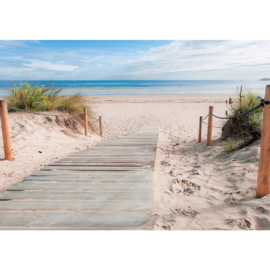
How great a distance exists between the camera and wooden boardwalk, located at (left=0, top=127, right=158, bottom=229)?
2.03m

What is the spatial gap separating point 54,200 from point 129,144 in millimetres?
2955

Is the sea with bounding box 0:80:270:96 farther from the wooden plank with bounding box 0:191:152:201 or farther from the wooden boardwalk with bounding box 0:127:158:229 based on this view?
the wooden plank with bounding box 0:191:152:201

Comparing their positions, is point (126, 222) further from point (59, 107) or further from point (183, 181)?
point (59, 107)

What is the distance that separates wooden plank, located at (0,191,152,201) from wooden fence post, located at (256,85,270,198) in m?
1.26

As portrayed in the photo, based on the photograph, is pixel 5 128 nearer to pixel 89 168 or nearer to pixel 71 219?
pixel 89 168

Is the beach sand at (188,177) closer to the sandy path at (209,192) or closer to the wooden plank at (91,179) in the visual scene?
the sandy path at (209,192)

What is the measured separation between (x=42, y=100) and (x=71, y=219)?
524cm

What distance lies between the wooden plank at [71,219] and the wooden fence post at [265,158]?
134 centimetres

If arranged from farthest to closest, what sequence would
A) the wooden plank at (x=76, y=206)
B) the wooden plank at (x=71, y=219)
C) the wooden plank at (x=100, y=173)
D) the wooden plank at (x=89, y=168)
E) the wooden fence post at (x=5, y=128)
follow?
the wooden fence post at (x=5, y=128) < the wooden plank at (x=89, y=168) < the wooden plank at (x=100, y=173) < the wooden plank at (x=76, y=206) < the wooden plank at (x=71, y=219)

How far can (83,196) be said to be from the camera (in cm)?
250

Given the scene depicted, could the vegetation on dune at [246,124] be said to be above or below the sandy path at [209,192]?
above

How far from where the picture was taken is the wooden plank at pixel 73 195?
8.05 ft

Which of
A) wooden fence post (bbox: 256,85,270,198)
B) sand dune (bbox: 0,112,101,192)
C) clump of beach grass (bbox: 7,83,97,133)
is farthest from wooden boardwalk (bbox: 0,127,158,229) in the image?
clump of beach grass (bbox: 7,83,97,133)

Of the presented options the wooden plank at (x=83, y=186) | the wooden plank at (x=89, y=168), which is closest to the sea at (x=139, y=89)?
the wooden plank at (x=89, y=168)
